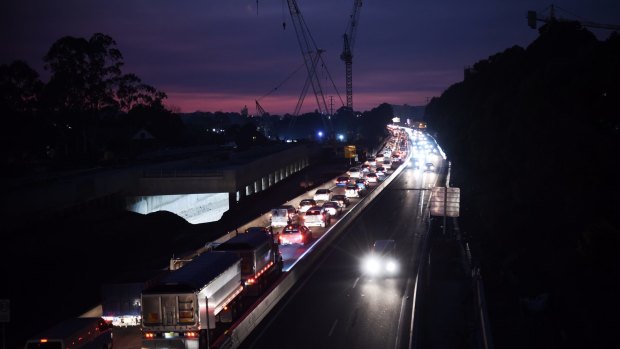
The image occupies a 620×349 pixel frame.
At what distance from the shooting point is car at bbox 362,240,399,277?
2832cm

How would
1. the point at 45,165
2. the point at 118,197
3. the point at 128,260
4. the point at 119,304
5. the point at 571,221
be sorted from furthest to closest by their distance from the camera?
the point at 45,165
the point at 118,197
the point at 128,260
the point at 571,221
the point at 119,304

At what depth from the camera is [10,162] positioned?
6278 centimetres

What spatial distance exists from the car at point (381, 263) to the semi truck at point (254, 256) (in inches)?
190

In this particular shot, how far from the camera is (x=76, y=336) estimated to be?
16938 mm

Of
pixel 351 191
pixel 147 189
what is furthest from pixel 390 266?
pixel 147 189

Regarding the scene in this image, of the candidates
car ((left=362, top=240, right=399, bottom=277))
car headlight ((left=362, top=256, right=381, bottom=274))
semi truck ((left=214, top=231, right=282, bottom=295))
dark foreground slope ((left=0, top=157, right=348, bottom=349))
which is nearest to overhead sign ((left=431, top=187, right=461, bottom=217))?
car ((left=362, top=240, right=399, bottom=277))

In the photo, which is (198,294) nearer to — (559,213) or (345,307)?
(345,307)

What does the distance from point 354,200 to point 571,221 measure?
31.0 metres

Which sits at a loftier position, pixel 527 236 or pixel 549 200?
pixel 549 200

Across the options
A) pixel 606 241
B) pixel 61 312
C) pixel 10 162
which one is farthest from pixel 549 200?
pixel 10 162

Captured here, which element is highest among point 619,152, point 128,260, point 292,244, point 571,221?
point 619,152

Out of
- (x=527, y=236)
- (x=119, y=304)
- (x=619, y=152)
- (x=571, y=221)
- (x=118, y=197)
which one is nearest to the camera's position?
(x=119, y=304)

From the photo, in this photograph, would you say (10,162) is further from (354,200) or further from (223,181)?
(354,200)

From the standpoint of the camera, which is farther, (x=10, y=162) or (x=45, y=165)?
(x=45, y=165)
